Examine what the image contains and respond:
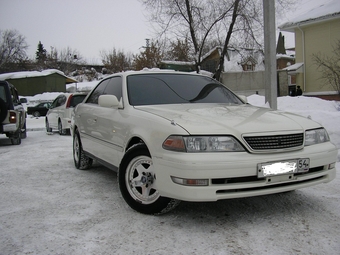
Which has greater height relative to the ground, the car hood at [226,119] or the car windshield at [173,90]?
the car windshield at [173,90]

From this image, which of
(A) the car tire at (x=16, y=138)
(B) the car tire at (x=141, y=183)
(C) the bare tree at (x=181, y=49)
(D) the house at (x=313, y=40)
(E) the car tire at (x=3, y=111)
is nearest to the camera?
(B) the car tire at (x=141, y=183)

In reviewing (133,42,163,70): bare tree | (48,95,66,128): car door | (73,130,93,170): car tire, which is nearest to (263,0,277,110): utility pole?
(73,130,93,170): car tire

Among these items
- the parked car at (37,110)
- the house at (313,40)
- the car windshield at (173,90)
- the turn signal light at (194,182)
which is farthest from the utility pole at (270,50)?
the parked car at (37,110)

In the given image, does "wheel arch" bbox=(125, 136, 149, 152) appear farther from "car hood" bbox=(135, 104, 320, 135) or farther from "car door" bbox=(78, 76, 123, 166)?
"car hood" bbox=(135, 104, 320, 135)

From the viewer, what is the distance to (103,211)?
3531mm

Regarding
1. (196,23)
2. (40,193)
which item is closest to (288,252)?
(40,193)

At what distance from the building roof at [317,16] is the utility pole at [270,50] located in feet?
48.3

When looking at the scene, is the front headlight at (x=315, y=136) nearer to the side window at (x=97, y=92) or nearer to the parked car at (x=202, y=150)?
the parked car at (x=202, y=150)

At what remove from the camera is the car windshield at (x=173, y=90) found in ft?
13.5

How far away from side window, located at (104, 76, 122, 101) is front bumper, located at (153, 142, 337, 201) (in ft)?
5.20

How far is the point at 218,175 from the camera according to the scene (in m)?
2.80

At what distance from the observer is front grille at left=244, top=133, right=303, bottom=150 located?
2965 millimetres

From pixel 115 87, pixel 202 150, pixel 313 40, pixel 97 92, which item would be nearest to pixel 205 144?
pixel 202 150

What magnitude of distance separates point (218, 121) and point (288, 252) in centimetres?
125
